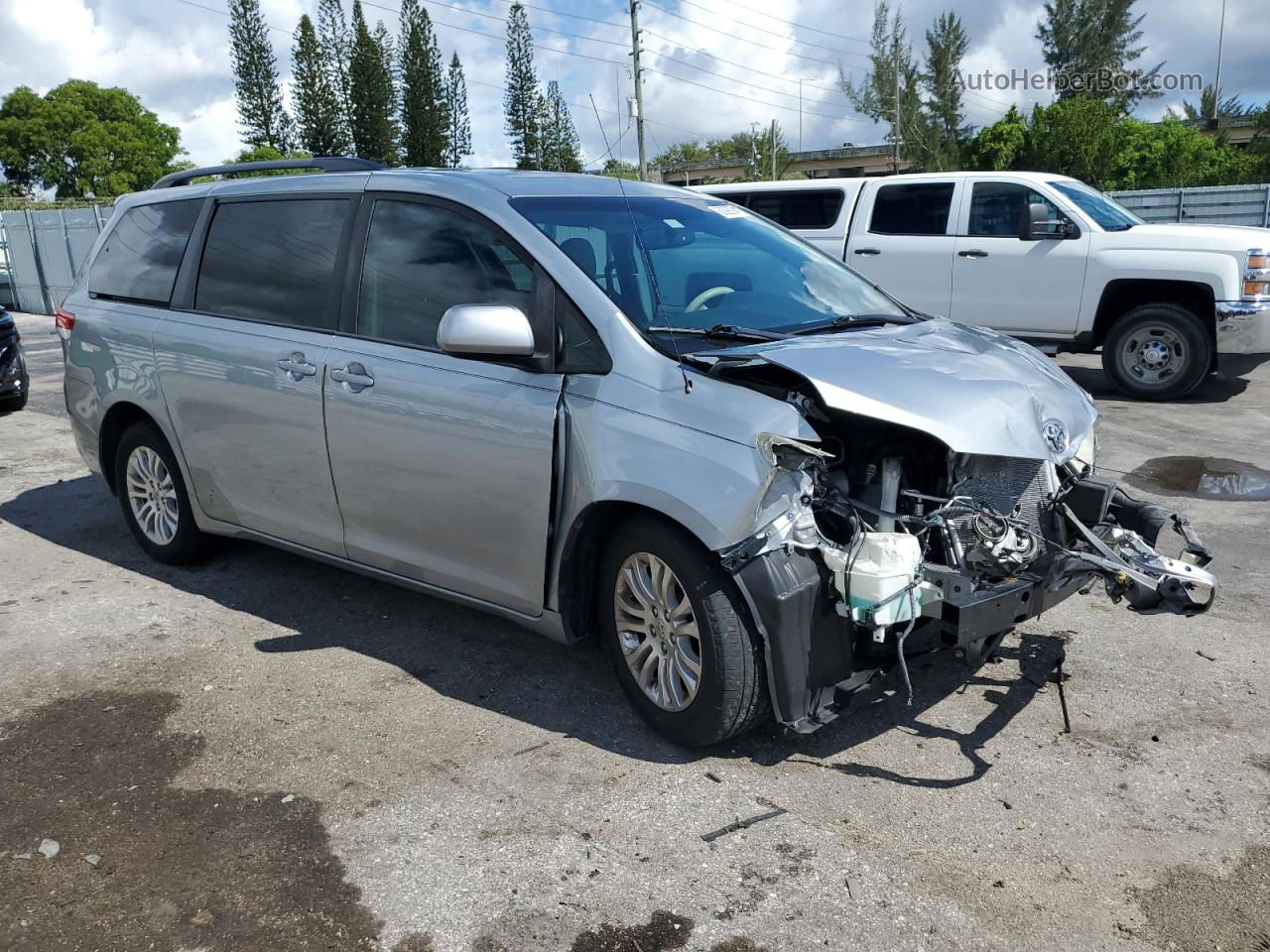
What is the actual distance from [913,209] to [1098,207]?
1.73 meters

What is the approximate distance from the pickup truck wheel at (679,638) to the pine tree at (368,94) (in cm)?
6486

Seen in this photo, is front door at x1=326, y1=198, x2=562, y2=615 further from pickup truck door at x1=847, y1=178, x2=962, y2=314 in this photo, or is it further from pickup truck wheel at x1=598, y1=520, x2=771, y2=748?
pickup truck door at x1=847, y1=178, x2=962, y2=314

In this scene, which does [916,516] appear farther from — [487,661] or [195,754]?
[195,754]

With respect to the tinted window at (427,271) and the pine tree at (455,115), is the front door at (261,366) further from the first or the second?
the pine tree at (455,115)

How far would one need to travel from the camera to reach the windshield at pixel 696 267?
154 inches

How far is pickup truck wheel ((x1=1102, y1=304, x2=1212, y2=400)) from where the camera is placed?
9828 mm

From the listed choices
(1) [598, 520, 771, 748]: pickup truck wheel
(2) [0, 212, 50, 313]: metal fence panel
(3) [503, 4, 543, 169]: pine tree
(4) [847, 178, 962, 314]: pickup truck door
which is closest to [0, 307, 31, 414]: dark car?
(4) [847, 178, 962, 314]: pickup truck door

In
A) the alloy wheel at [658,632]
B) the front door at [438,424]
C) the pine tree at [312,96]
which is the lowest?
the alloy wheel at [658,632]

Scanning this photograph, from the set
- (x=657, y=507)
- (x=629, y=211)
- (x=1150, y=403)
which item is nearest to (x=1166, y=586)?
(x=657, y=507)

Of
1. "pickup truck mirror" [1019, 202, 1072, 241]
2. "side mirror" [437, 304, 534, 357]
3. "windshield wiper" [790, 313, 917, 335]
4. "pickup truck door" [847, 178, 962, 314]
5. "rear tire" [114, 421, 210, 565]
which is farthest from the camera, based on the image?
"pickup truck door" [847, 178, 962, 314]

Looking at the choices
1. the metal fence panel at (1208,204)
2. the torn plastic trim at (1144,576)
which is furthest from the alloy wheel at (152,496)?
the metal fence panel at (1208,204)

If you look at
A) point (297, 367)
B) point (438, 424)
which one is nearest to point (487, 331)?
point (438, 424)

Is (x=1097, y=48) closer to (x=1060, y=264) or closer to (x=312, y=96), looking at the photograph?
(x=312, y=96)

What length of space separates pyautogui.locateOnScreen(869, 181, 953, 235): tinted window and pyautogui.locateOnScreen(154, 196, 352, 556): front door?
7.53m
